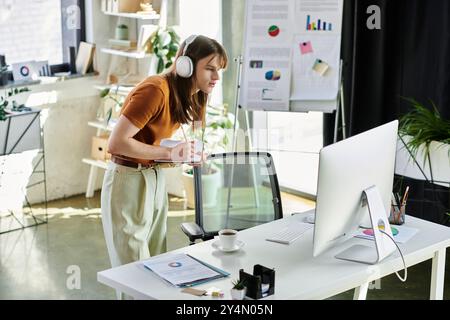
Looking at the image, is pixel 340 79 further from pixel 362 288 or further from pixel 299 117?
pixel 362 288

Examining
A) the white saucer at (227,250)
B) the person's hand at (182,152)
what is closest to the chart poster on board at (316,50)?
the person's hand at (182,152)

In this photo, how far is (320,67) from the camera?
17.4 feet

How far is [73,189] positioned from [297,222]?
3.26m

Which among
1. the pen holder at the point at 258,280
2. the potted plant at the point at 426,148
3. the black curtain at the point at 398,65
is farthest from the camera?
the black curtain at the point at 398,65

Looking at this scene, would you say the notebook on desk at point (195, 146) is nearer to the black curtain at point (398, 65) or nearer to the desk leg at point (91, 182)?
the black curtain at point (398, 65)

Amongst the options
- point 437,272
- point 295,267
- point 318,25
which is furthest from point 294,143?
point 295,267

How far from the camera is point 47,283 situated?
4.92 metres

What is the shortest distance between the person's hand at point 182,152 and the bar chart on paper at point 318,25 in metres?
1.87

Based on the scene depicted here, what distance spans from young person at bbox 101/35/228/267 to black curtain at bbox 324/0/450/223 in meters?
2.06

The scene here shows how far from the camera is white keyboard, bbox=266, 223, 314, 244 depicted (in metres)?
3.61

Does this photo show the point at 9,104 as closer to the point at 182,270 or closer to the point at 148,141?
the point at 148,141

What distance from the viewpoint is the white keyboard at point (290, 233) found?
11.8 feet

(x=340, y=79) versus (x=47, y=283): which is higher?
(x=340, y=79)
